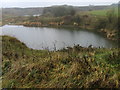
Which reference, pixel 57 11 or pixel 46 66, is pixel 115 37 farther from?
pixel 57 11

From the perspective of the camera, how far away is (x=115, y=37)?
25297 millimetres

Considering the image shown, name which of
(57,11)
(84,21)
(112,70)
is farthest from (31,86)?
(57,11)

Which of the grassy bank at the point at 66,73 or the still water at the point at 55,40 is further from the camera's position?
the still water at the point at 55,40

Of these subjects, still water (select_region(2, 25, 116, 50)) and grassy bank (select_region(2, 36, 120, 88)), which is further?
still water (select_region(2, 25, 116, 50))

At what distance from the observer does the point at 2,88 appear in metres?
4.71

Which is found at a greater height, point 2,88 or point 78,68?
point 78,68

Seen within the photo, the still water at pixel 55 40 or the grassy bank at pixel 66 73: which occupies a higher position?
the grassy bank at pixel 66 73

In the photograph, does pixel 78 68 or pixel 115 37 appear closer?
pixel 78 68

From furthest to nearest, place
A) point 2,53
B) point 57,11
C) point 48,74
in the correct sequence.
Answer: point 57,11, point 2,53, point 48,74

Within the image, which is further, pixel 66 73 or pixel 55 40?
pixel 55 40

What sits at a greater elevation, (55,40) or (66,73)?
(66,73)

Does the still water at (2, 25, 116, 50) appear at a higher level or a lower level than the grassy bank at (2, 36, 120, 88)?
lower

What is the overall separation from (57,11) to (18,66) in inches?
1679

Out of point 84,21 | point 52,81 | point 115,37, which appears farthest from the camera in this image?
point 84,21
